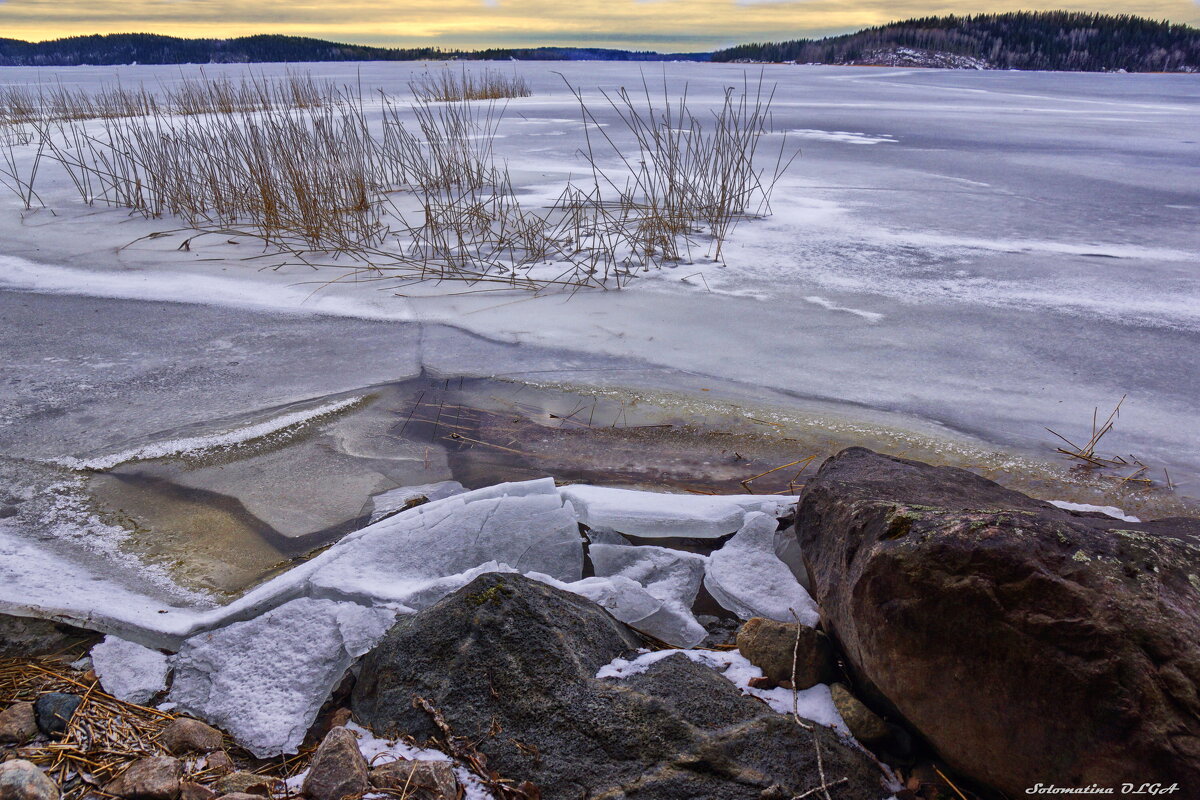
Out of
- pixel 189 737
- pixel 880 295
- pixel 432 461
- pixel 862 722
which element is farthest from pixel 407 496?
pixel 880 295

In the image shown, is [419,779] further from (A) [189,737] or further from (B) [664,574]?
(B) [664,574]

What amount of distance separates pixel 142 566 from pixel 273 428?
0.66 metres

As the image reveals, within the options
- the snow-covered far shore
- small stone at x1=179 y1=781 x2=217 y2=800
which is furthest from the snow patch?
small stone at x1=179 y1=781 x2=217 y2=800

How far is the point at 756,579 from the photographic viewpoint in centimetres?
148

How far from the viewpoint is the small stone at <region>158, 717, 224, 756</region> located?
1.10 meters

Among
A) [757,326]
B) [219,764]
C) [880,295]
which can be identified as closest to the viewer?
[219,764]

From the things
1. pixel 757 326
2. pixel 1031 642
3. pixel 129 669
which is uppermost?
pixel 1031 642

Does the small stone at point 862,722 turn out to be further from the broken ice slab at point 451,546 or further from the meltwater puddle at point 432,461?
the meltwater puddle at point 432,461

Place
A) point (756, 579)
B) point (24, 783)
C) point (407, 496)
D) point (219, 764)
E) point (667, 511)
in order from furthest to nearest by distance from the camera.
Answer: point (407, 496), point (667, 511), point (756, 579), point (219, 764), point (24, 783)

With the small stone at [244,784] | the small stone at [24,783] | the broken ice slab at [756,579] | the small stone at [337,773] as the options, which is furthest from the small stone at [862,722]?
the small stone at [24,783]

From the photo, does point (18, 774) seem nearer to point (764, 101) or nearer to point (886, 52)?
point (764, 101)

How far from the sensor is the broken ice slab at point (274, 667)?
1152mm

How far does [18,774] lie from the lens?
3.14 feet

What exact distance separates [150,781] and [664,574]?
917mm
